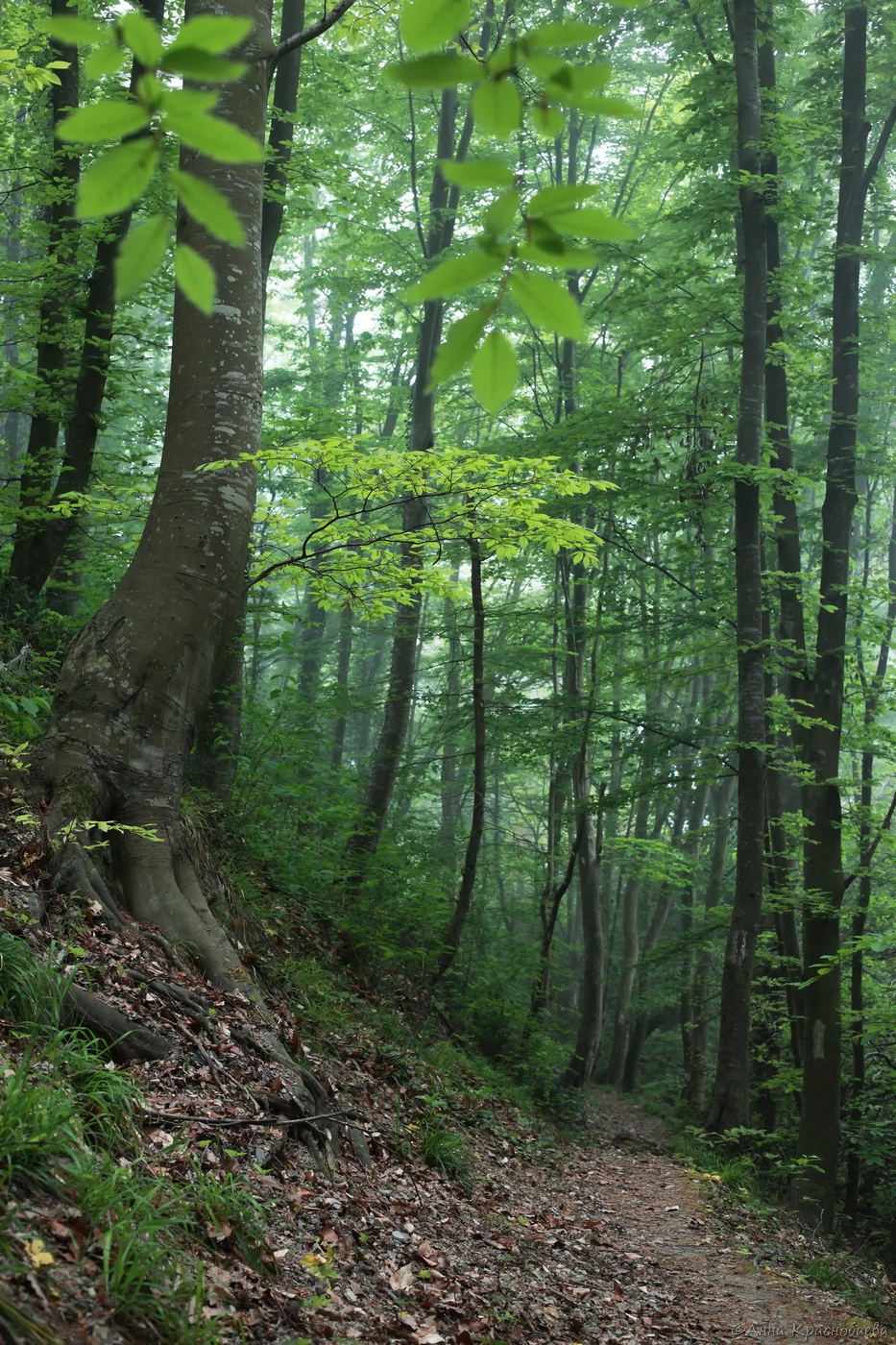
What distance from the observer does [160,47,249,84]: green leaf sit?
3.14ft

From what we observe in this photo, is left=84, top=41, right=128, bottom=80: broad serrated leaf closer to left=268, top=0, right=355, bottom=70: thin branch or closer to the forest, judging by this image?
the forest

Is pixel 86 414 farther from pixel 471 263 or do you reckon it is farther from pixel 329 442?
pixel 471 263

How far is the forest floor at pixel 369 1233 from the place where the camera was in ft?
7.77

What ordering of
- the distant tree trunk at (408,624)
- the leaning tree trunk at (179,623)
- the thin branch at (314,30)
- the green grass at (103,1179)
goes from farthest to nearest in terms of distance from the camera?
the distant tree trunk at (408,624) → the thin branch at (314,30) → the leaning tree trunk at (179,623) → the green grass at (103,1179)

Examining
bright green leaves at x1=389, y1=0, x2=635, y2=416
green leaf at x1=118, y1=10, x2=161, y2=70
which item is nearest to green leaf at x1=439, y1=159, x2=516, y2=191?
bright green leaves at x1=389, y1=0, x2=635, y2=416

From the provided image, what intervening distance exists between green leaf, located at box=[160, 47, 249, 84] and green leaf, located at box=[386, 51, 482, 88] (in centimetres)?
20

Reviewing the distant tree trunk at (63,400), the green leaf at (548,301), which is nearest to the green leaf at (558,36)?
the green leaf at (548,301)

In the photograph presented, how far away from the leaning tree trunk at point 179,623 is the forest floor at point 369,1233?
0.42m

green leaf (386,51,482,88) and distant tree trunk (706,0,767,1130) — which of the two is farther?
distant tree trunk (706,0,767,1130)

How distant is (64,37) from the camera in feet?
3.41

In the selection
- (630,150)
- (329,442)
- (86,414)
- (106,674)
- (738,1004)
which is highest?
(630,150)

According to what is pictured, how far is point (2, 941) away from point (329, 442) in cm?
334

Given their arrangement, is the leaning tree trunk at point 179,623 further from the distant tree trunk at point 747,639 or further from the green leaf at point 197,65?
the distant tree trunk at point 747,639

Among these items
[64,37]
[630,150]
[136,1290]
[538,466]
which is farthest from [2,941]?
[630,150]
